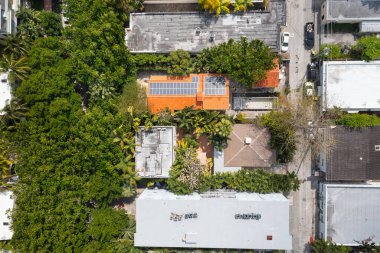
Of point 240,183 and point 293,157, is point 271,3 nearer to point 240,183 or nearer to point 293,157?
point 293,157

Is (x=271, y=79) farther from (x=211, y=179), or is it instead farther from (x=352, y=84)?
(x=211, y=179)

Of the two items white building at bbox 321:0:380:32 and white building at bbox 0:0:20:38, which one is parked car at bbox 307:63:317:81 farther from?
white building at bbox 0:0:20:38

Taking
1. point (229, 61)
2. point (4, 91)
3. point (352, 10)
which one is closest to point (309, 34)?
point (352, 10)

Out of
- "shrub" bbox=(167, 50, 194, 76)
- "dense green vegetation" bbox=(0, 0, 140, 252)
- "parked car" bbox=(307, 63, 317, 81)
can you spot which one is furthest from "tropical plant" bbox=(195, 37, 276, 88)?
"dense green vegetation" bbox=(0, 0, 140, 252)

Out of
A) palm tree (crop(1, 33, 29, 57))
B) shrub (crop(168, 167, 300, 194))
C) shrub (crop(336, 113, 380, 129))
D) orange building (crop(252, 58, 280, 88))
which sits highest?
palm tree (crop(1, 33, 29, 57))

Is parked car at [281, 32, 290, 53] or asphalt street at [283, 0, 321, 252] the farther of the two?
asphalt street at [283, 0, 321, 252]

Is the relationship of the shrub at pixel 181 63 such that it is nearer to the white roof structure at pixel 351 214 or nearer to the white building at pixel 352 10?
the white building at pixel 352 10
